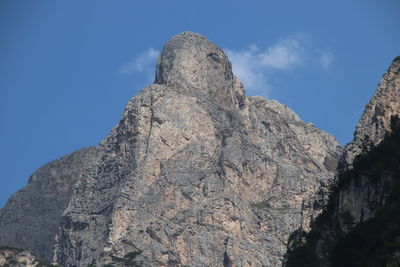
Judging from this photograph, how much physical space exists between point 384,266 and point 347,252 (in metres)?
19.9

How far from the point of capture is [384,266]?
128500mm

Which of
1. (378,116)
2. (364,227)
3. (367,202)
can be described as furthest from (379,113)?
(364,227)

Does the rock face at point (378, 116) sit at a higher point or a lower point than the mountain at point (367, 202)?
higher

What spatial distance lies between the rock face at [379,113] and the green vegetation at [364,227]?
2512 millimetres

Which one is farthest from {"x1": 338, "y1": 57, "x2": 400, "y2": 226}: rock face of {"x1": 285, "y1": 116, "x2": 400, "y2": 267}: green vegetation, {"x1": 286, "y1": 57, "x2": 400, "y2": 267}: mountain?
{"x1": 285, "y1": 116, "x2": 400, "y2": 267}: green vegetation

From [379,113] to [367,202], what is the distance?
2984cm

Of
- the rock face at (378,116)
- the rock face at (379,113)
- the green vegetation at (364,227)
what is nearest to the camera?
the green vegetation at (364,227)

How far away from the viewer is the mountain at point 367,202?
143 metres

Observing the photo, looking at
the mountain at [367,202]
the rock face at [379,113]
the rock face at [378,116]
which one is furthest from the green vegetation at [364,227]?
the rock face at [379,113]

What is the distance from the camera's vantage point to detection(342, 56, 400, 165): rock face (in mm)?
191500

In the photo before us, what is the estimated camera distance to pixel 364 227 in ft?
502

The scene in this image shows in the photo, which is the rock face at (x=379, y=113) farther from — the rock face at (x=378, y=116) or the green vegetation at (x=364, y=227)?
the green vegetation at (x=364, y=227)

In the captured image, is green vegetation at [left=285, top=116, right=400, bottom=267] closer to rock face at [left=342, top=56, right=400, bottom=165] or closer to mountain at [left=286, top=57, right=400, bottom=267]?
mountain at [left=286, top=57, right=400, bottom=267]

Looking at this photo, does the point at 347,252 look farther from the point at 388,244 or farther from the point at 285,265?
the point at 285,265
